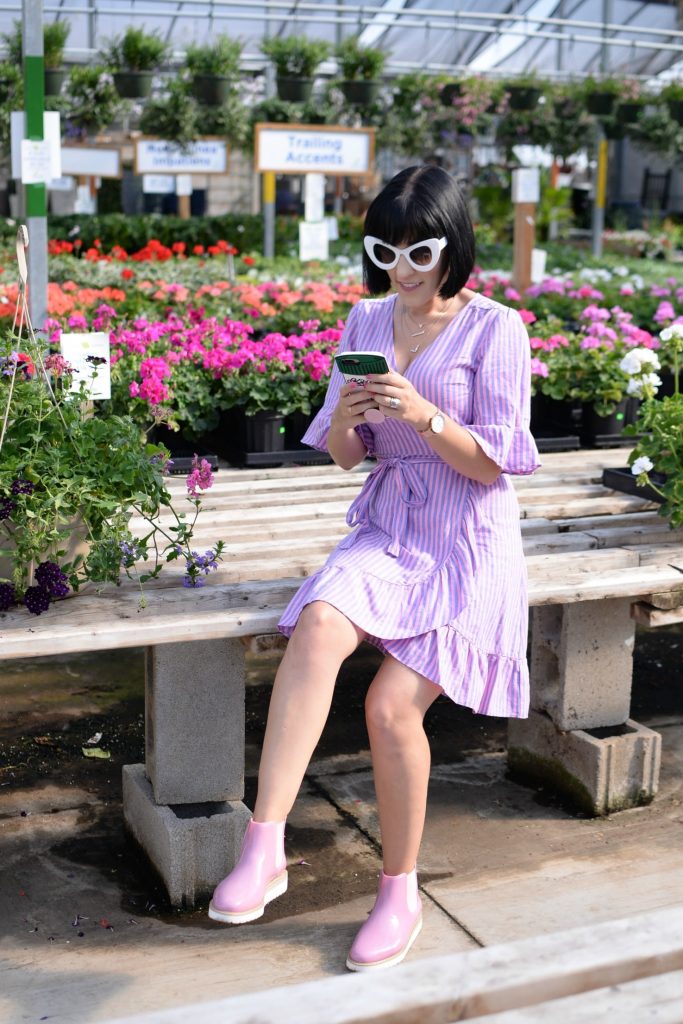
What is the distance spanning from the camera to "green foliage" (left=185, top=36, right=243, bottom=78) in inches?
364

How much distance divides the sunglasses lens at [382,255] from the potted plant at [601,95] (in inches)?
350

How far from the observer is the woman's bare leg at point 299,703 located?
2098 mm

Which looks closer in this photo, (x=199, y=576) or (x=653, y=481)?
(x=199, y=576)

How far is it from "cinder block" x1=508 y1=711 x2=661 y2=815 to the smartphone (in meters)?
1.15

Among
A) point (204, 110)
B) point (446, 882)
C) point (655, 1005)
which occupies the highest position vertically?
point (204, 110)

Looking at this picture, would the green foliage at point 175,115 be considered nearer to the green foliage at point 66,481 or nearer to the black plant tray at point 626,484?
the black plant tray at point 626,484

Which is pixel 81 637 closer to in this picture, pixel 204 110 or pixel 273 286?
pixel 273 286

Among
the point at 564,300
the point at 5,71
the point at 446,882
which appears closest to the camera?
the point at 446,882

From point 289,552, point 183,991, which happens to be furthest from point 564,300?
point 183,991

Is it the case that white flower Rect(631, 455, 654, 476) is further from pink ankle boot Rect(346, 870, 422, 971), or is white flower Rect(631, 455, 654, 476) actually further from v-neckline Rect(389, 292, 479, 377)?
pink ankle boot Rect(346, 870, 422, 971)

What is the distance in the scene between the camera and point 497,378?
2326 mm

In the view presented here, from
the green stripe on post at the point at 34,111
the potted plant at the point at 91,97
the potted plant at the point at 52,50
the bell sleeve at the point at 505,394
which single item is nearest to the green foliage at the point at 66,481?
the bell sleeve at the point at 505,394

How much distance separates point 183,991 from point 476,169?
11.4m

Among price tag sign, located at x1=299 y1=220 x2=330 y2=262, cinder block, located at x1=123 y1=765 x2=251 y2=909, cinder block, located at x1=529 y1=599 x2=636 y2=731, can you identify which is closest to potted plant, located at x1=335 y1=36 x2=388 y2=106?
price tag sign, located at x1=299 y1=220 x2=330 y2=262
